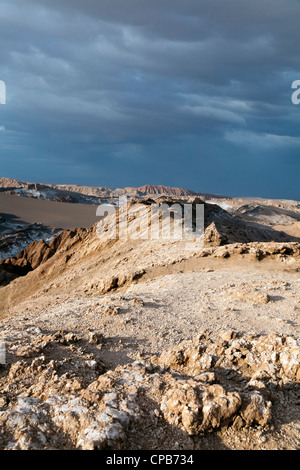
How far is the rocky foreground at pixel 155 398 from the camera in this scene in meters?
3.17

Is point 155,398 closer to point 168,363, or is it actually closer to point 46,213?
point 168,363

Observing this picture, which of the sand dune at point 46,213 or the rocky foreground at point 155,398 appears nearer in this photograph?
the rocky foreground at point 155,398

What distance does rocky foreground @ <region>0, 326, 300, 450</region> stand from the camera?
3.17 m

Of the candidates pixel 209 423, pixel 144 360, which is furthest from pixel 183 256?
pixel 209 423

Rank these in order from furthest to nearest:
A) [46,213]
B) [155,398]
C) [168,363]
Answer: [46,213] → [168,363] → [155,398]

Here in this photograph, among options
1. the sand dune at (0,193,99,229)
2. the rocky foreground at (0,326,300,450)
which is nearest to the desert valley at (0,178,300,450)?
the rocky foreground at (0,326,300,450)

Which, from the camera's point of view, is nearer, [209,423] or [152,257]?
[209,423]

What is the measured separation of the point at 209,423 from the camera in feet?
10.9

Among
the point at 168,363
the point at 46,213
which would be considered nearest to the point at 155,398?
the point at 168,363

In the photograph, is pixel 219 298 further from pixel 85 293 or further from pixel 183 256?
pixel 85 293

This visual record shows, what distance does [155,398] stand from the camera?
366cm

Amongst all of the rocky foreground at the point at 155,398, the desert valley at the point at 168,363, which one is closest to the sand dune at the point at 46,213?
the desert valley at the point at 168,363

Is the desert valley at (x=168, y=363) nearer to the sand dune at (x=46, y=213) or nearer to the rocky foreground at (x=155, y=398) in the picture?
the rocky foreground at (x=155, y=398)
